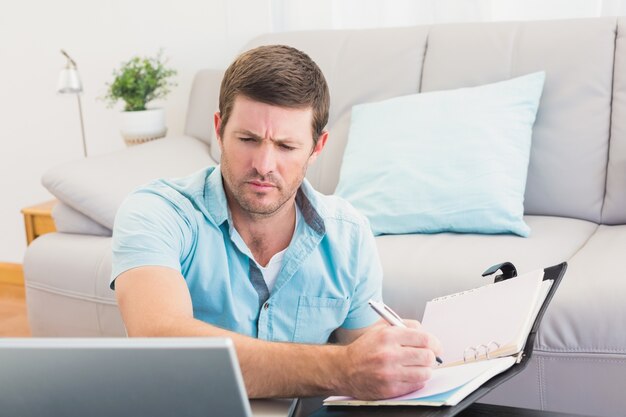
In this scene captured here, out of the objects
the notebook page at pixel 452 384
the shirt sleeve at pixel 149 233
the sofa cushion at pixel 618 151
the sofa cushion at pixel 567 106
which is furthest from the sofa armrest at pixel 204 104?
the notebook page at pixel 452 384

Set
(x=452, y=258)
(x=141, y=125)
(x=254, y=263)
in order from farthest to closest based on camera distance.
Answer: (x=141, y=125) < (x=452, y=258) < (x=254, y=263)

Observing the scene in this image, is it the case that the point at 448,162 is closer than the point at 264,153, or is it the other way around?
the point at 264,153

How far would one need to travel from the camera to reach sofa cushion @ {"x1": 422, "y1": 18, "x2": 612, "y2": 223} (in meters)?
2.34

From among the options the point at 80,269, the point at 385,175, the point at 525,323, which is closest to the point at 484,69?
the point at 385,175

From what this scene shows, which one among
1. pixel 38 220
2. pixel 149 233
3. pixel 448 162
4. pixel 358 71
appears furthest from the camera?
pixel 38 220

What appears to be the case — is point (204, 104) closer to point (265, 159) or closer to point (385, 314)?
point (265, 159)

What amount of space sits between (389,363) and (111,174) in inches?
66.1

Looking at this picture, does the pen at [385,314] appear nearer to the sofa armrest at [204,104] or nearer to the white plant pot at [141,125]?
the sofa armrest at [204,104]

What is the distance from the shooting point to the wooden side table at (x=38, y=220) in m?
2.90

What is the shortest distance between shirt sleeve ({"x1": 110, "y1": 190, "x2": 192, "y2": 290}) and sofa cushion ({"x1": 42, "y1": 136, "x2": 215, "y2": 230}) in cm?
106

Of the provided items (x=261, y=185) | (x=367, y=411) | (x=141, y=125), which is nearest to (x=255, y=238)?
(x=261, y=185)

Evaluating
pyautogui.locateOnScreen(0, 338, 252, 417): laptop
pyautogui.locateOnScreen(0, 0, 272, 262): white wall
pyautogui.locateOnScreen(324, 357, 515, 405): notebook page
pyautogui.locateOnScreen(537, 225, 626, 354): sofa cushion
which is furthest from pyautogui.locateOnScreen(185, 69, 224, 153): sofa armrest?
pyautogui.locateOnScreen(0, 338, 252, 417): laptop

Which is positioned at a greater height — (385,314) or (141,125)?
Result: (385,314)

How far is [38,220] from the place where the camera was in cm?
293
